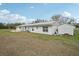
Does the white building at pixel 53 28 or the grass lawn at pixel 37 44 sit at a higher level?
the white building at pixel 53 28

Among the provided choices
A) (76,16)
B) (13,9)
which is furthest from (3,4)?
(76,16)

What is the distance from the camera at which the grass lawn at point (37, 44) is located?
11.3 meters

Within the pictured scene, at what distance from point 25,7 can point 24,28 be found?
0.27 meters

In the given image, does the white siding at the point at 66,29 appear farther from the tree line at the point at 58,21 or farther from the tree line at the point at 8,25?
the tree line at the point at 8,25

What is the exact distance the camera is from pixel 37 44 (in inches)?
445

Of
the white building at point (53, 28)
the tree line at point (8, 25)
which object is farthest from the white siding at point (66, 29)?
the tree line at point (8, 25)

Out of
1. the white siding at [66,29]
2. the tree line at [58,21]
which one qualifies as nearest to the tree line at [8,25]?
the tree line at [58,21]

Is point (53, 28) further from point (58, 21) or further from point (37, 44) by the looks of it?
point (37, 44)

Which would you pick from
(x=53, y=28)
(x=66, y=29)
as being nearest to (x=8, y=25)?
(x=53, y=28)

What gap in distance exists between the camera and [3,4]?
1127 cm

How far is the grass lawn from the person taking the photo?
11281 millimetres

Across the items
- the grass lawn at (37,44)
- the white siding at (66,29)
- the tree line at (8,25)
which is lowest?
the grass lawn at (37,44)

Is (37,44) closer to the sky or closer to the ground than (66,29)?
closer to the ground

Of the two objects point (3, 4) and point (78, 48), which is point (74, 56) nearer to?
point (78, 48)
